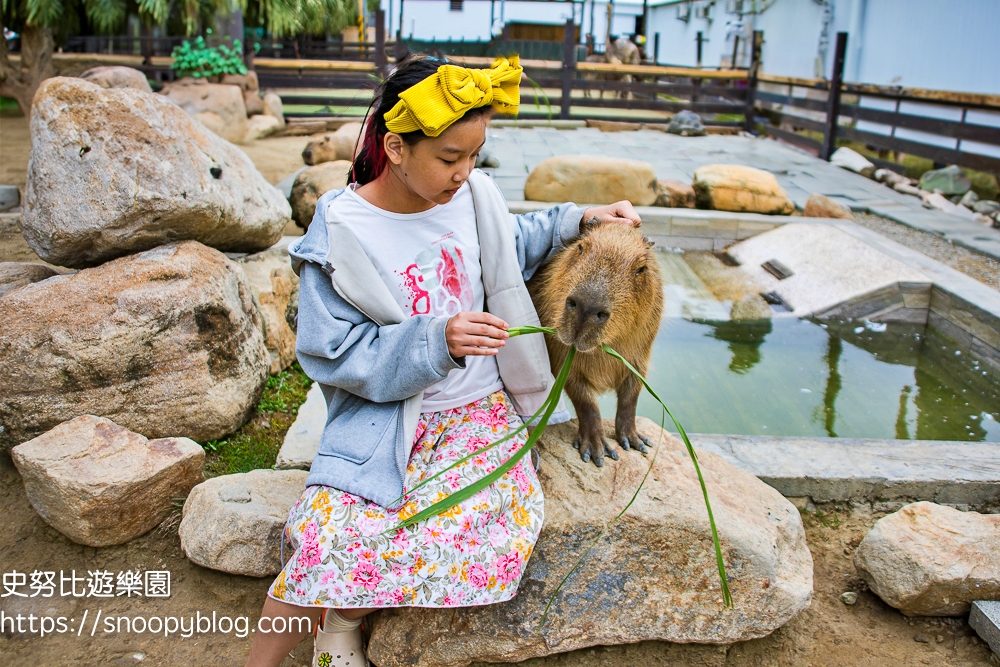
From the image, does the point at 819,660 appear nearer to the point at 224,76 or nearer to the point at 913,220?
the point at 913,220

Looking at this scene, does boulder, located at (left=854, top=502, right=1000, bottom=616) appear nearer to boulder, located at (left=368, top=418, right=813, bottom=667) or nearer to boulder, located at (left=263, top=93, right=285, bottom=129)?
boulder, located at (left=368, top=418, right=813, bottom=667)

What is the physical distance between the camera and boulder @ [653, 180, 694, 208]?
7.58m

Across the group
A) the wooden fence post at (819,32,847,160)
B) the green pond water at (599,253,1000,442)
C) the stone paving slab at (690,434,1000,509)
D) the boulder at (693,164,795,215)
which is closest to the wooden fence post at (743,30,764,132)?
the wooden fence post at (819,32,847,160)

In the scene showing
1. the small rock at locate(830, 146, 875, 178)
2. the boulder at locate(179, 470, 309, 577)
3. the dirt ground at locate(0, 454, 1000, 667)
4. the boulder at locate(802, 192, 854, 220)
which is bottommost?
the dirt ground at locate(0, 454, 1000, 667)

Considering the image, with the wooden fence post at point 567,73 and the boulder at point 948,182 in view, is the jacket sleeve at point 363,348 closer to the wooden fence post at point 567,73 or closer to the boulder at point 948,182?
the boulder at point 948,182

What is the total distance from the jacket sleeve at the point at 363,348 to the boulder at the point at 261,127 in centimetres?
1053

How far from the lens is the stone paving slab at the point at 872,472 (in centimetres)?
284

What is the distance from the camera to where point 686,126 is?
13.9 meters

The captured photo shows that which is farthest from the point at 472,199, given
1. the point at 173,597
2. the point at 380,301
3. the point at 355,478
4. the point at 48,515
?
the point at 48,515

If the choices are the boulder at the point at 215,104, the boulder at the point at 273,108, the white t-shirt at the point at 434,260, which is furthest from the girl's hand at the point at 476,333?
the boulder at the point at 273,108

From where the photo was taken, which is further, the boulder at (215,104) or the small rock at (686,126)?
the small rock at (686,126)

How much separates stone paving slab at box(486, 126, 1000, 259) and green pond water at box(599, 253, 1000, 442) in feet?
7.47

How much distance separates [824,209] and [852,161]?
418cm

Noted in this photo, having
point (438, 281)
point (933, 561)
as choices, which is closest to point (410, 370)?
point (438, 281)
